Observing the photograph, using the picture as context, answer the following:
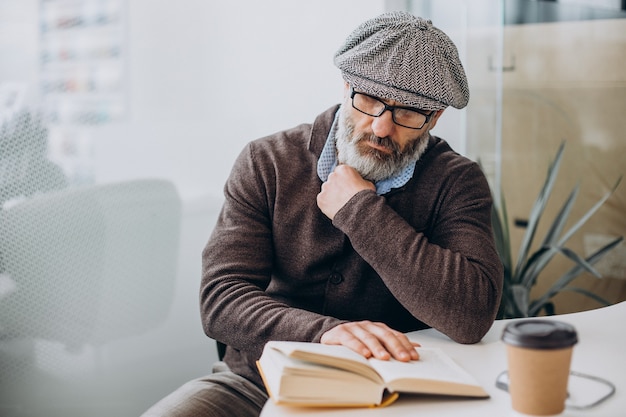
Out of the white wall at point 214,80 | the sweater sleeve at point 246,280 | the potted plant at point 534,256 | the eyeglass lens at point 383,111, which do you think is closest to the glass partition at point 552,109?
the potted plant at point 534,256

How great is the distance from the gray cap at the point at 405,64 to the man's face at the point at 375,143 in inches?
2.5

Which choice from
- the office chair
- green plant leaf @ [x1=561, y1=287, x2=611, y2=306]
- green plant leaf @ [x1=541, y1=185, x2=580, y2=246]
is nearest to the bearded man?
the office chair

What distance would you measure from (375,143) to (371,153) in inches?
1.0

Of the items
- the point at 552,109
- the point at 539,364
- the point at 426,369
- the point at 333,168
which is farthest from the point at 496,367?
the point at 552,109

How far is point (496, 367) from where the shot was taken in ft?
4.61

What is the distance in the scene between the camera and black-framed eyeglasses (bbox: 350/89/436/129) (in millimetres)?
1744

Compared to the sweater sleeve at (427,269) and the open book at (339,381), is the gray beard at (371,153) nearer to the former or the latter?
the sweater sleeve at (427,269)

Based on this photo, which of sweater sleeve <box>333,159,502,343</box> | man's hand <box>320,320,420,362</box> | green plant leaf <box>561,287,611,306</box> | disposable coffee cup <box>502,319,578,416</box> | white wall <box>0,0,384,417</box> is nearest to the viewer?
disposable coffee cup <box>502,319,578,416</box>

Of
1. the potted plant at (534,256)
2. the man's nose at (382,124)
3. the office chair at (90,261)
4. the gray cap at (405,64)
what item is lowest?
the potted plant at (534,256)

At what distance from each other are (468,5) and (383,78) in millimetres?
1436

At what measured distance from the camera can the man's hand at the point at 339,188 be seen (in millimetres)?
1710

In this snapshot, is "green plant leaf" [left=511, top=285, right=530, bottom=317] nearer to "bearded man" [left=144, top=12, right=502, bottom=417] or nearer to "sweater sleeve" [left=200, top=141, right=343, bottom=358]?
"bearded man" [left=144, top=12, right=502, bottom=417]

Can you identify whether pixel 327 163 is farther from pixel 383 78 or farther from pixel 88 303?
pixel 88 303

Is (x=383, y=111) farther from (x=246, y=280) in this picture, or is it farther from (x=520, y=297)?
(x=520, y=297)
